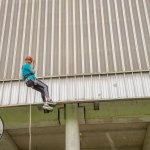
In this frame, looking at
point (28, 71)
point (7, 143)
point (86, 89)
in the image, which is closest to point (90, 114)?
point (86, 89)

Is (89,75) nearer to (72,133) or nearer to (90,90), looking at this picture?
(90,90)

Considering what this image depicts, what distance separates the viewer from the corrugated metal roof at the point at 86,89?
13469 mm

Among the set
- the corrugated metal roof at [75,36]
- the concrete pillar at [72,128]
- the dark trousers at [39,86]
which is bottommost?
the concrete pillar at [72,128]

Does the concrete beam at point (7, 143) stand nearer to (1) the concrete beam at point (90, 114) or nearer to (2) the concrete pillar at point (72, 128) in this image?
(1) the concrete beam at point (90, 114)

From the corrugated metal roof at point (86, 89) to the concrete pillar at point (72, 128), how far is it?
0.59 metres

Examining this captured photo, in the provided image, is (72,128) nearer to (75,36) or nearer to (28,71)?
(28,71)

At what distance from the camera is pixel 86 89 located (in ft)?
44.9

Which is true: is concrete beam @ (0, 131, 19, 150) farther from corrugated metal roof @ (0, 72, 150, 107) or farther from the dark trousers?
the dark trousers

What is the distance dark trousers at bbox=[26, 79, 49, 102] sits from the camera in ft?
41.2

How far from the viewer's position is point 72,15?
15.7 m

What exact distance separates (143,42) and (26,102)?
5317 millimetres

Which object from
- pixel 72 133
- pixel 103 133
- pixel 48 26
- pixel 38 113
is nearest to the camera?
pixel 72 133

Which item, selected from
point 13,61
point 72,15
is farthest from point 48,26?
point 13,61

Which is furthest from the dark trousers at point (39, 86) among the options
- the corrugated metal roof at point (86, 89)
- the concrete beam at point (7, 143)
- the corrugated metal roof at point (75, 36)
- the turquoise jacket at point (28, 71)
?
the concrete beam at point (7, 143)
